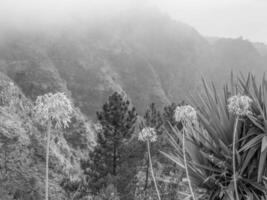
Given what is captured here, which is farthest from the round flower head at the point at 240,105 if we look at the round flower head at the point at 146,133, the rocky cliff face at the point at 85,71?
the round flower head at the point at 146,133

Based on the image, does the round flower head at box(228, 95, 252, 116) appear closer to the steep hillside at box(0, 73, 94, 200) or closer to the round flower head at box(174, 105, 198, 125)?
the round flower head at box(174, 105, 198, 125)

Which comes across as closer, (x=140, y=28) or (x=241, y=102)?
(x=241, y=102)

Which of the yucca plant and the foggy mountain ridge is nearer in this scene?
the yucca plant

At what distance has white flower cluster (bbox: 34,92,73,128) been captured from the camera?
5.56m

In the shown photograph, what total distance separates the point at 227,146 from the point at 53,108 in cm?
357

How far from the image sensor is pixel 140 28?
115938mm

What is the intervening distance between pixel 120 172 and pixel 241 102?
59.1ft

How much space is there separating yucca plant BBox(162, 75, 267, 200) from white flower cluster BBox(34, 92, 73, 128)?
2.68 m

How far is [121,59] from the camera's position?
91.2 meters

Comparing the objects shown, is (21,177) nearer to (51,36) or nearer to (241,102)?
(241,102)

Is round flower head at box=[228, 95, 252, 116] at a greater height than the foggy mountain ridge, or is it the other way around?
the foggy mountain ridge

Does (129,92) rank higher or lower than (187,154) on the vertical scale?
higher

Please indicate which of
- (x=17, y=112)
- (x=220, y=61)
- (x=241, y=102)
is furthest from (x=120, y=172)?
(x=220, y=61)

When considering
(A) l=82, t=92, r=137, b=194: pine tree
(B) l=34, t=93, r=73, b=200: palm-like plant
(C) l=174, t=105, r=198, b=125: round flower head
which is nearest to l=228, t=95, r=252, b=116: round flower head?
(C) l=174, t=105, r=198, b=125: round flower head
